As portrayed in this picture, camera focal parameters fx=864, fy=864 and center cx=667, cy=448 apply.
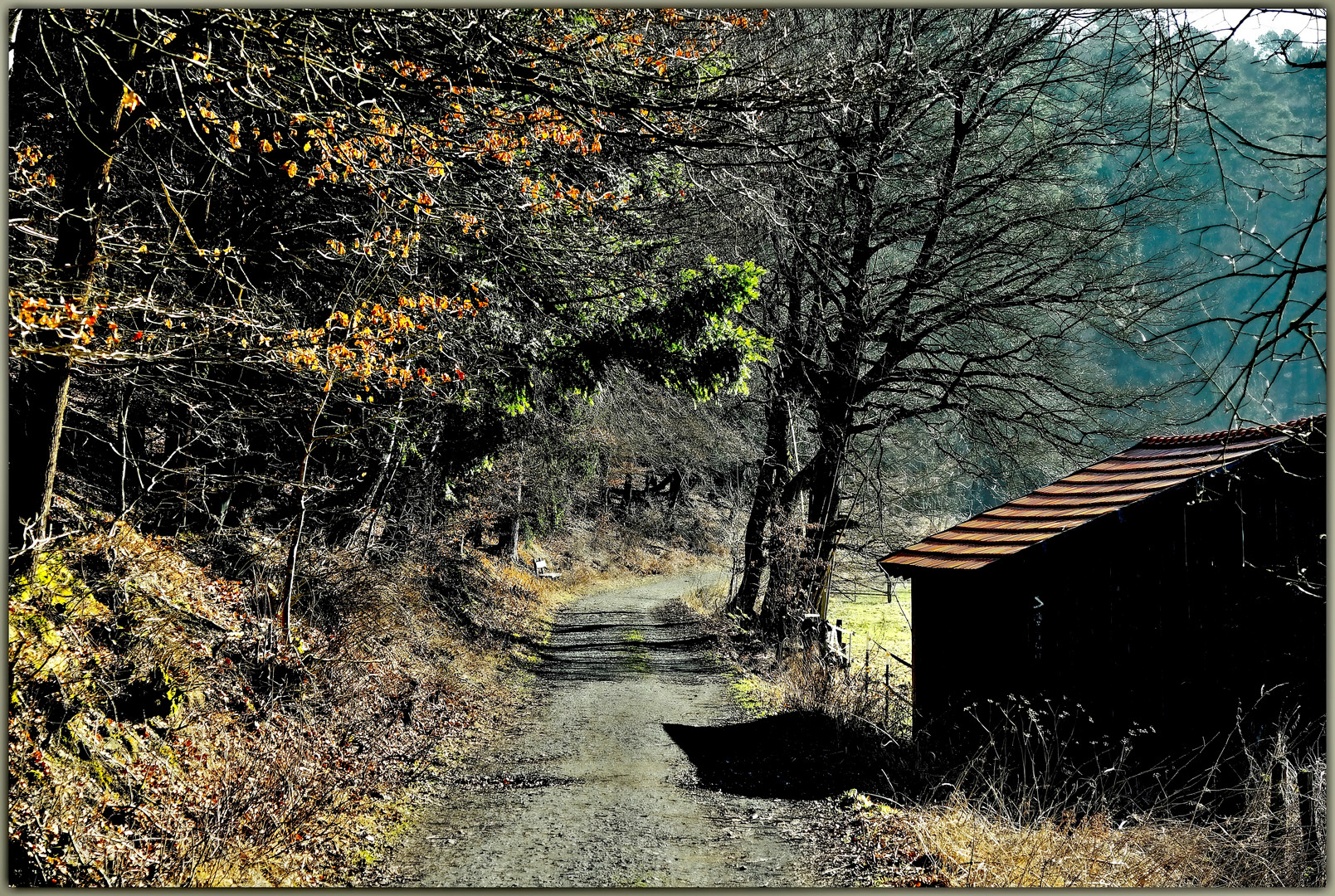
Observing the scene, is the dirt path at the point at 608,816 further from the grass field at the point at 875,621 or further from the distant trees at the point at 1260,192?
the distant trees at the point at 1260,192

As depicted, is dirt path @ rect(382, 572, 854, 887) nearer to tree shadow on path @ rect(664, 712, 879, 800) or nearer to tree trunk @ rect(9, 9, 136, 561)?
tree shadow on path @ rect(664, 712, 879, 800)

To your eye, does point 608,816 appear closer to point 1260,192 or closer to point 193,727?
point 193,727

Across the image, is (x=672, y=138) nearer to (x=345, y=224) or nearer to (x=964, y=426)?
(x=345, y=224)

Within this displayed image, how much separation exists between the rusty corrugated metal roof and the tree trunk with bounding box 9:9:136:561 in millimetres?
9872

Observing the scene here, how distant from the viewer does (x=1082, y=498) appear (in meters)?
11.8

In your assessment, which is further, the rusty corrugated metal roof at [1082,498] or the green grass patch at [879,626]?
the green grass patch at [879,626]

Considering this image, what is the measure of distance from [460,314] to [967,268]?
32.9 ft

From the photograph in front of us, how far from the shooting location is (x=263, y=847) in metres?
5.99

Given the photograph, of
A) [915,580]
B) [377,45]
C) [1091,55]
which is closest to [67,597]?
[377,45]

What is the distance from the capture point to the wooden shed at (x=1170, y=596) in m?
9.85

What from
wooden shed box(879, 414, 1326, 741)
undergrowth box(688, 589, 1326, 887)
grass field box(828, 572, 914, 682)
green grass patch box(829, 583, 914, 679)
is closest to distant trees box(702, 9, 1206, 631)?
grass field box(828, 572, 914, 682)

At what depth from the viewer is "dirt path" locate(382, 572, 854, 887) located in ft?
21.6

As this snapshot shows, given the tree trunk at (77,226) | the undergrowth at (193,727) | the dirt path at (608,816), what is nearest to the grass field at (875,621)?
the dirt path at (608,816)

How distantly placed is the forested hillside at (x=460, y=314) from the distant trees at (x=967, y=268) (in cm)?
11
